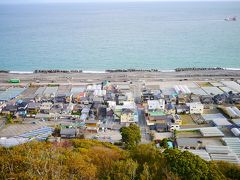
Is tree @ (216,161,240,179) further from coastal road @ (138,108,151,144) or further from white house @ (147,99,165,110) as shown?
white house @ (147,99,165,110)

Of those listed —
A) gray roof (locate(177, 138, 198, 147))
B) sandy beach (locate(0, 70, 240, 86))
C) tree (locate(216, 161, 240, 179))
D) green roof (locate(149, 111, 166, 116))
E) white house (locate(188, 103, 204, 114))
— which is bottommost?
tree (locate(216, 161, 240, 179))

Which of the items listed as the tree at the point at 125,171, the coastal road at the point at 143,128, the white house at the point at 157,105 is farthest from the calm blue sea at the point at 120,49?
the tree at the point at 125,171

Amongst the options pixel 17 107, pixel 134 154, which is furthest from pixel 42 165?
pixel 17 107

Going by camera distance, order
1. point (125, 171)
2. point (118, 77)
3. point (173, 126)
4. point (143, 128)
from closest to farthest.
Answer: point (125, 171) → point (173, 126) → point (143, 128) → point (118, 77)

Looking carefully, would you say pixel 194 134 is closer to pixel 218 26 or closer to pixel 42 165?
pixel 42 165

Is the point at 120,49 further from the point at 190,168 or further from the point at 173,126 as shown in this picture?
the point at 190,168

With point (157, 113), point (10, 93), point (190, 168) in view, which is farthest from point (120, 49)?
point (190, 168)

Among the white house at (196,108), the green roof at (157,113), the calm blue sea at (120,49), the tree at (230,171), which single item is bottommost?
the tree at (230,171)

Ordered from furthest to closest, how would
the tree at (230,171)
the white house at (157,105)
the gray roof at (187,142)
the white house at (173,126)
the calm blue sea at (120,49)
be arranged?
the calm blue sea at (120,49) → the white house at (157,105) → the white house at (173,126) → the gray roof at (187,142) → the tree at (230,171)

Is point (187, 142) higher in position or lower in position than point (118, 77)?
lower

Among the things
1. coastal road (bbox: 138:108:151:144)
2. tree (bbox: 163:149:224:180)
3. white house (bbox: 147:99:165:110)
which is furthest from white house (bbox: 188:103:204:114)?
tree (bbox: 163:149:224:180)

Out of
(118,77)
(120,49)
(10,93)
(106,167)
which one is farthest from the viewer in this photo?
(120,49)

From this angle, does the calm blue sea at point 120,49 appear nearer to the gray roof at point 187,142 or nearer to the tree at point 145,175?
the gray roof at point 187,142
